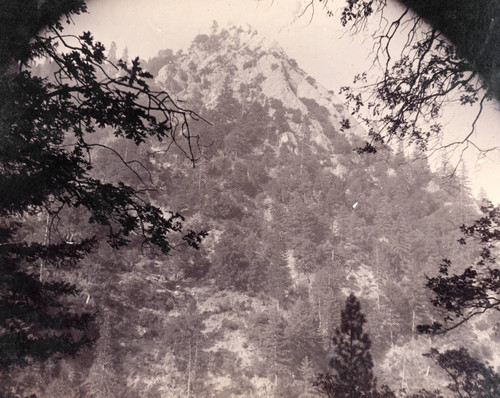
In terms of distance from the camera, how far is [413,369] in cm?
3466

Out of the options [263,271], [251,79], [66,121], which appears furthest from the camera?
[251,79]

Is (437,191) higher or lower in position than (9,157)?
higher

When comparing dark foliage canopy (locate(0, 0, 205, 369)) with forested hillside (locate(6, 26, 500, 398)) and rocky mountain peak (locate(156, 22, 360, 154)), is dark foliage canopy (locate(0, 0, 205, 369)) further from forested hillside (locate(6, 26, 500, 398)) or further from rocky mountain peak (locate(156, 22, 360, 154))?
rocky mountain peak (locate(156, 22, 360, 154))

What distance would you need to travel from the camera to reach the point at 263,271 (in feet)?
136

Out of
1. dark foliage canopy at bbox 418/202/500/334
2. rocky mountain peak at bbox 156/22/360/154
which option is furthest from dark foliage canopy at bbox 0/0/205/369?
rocky mountain peak at bbox 156/22/360/154

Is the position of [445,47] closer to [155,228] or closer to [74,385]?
[155,228]

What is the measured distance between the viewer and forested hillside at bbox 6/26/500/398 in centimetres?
2795

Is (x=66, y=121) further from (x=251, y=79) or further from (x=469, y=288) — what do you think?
(x=251, y=79)

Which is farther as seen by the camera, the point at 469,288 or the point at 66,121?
the point at 469,288

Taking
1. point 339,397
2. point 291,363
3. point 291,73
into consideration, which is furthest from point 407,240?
point 291,73

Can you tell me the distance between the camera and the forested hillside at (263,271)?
2795 centimetres

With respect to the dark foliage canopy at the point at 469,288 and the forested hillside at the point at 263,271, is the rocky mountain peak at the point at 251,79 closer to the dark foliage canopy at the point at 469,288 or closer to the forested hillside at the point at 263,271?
the forested hillside at the point at 263,271

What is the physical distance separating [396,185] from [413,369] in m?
36.5

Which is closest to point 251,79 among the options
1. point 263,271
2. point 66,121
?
point 263,271
